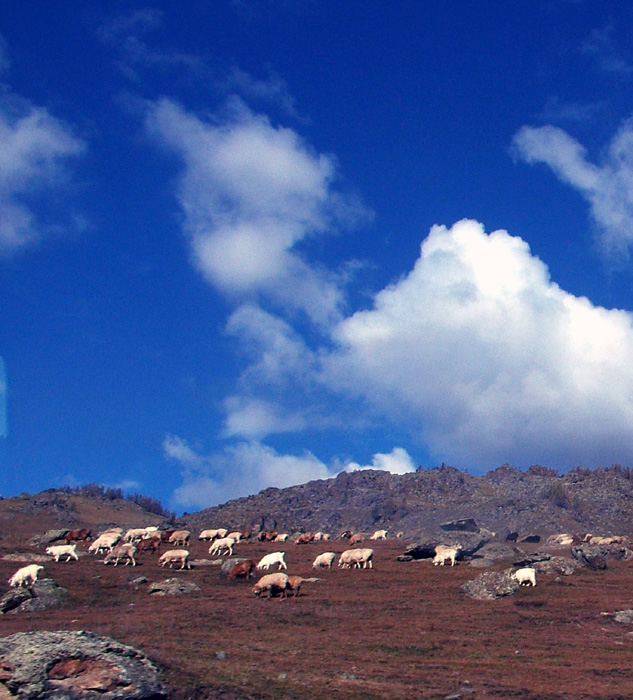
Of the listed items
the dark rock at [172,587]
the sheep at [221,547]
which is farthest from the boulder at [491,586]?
the sheep at [221,547]

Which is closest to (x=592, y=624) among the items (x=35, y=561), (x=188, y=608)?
(x=188, y=608)

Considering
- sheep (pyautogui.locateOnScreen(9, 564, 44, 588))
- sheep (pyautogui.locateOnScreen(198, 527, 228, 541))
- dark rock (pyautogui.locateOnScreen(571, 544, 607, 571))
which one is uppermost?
sheep (pyautogui.locateOnScreen(198, 527, 228, 541))

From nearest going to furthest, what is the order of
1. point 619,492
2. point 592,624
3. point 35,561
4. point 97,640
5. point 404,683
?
point 97,640 → point 404,683 → point 592,624 → point 35,561 → point 619,492

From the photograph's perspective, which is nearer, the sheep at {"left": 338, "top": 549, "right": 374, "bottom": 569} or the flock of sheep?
Answer: the flock of sheep

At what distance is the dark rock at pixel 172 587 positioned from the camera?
1426 inches

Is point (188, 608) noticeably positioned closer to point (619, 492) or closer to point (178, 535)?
point (178, 535)

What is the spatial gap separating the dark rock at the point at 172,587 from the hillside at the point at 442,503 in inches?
2946

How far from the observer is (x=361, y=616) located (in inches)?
1275

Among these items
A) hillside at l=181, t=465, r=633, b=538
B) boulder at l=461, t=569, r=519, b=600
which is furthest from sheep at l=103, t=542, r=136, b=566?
hillside at l=181, t=465, r=633, b=538

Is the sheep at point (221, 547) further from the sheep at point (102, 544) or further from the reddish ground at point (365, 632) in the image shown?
the reddish ground at point (365, 632)

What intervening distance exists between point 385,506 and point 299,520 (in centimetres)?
1762

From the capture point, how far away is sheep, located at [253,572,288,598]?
118ft

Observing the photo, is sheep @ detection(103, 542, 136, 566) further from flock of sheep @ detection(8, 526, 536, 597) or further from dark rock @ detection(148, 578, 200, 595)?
dark rock @ detection(148, 578, 200, 595)

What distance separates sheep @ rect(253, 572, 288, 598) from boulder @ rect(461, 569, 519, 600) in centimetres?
1008
